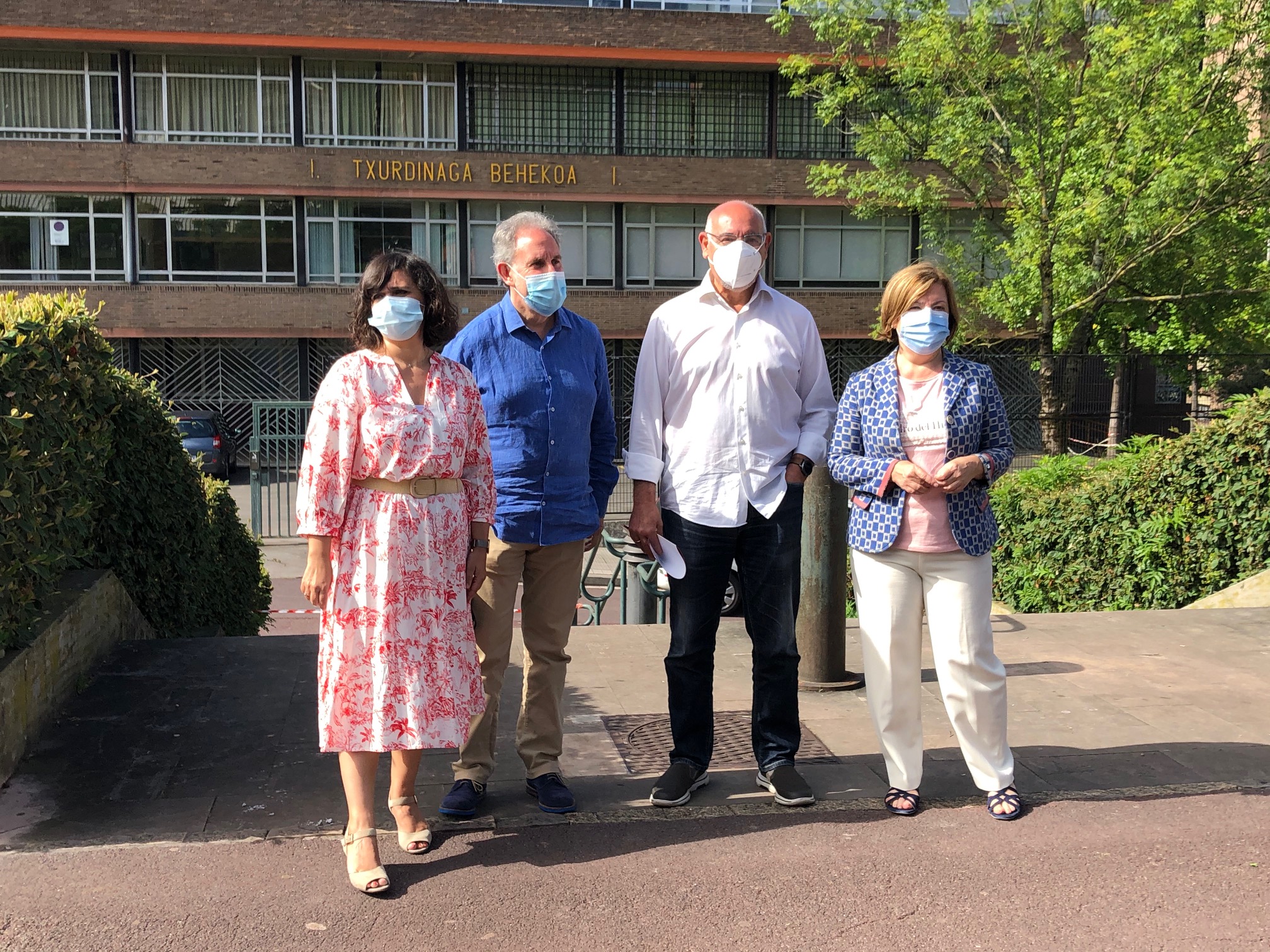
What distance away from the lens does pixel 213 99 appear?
28.3 m

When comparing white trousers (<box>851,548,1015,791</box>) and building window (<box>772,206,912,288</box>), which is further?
building window (<box>772,206,912,288</box>)

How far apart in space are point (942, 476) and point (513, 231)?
1.69 m

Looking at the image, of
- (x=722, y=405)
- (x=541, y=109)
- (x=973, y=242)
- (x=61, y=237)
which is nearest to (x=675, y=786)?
(x=722, y=405)

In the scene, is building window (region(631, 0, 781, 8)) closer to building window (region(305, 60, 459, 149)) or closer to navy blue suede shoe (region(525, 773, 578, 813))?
building window (region(305, 60, 459, 149))

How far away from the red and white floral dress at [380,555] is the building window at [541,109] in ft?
87.4

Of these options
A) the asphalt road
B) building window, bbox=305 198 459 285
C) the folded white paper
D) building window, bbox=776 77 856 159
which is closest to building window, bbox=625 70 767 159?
building window, bbox=776 77 856 159

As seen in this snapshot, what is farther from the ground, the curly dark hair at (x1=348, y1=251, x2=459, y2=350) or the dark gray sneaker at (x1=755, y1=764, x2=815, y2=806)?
the curly dark hair at (x1=348, y1=251, x2=459, y2=350)

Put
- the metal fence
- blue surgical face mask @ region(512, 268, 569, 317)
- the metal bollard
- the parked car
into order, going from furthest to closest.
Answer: the parked car, the metal fence, the metal bollard, blue surgical face mask @ region(512, 268, 569, 317)

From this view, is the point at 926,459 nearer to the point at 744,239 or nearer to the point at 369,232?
the point at 744,239

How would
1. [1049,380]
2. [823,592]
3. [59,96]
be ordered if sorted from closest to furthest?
1. [823,592]
2. [1049,380]
3. [59,96]

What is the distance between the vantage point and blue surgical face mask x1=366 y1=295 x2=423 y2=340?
3771mm

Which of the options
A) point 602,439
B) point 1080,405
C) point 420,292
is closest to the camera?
point 420,292

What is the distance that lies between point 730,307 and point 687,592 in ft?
3.39

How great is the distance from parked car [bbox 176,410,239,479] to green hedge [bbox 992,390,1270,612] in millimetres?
16390
